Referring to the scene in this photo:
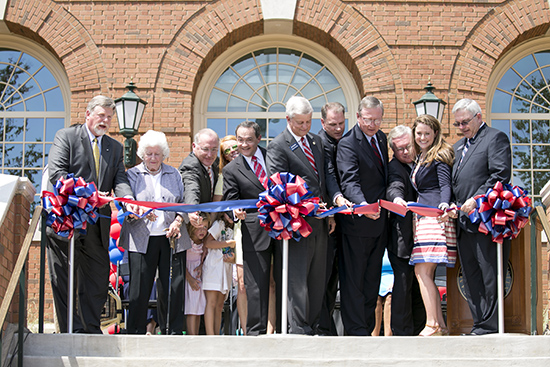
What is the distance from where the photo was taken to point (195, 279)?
747 cm

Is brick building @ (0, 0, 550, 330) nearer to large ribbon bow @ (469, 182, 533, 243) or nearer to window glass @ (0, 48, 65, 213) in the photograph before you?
window glass @ (0, 48, 65, 213)

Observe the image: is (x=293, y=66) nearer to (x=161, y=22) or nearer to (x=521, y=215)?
(x=161, y=22)

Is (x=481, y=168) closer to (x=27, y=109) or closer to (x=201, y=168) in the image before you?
(x=201, y=168)

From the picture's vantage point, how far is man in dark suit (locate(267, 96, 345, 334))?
253 inches

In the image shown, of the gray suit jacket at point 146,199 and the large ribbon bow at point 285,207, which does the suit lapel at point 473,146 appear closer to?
the large ribbon bow at point 285,207

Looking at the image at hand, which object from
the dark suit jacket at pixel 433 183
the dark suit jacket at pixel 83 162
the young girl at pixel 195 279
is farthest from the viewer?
the young girl at pixel 195 279

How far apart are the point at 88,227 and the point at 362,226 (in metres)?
2.43

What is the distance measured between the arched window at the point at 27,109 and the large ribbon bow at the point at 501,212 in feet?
28.0

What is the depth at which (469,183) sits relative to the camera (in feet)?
22.5

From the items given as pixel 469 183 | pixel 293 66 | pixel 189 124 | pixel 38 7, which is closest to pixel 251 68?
pixel 293 66

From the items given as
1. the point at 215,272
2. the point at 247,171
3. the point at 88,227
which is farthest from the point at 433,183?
the point at 88,227

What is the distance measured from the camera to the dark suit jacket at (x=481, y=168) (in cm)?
676

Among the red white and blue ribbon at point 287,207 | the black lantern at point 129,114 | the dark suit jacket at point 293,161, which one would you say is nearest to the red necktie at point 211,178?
the red white and blue ribbon at point 287,207

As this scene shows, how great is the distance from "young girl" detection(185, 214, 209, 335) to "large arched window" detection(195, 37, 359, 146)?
564 centimetres
